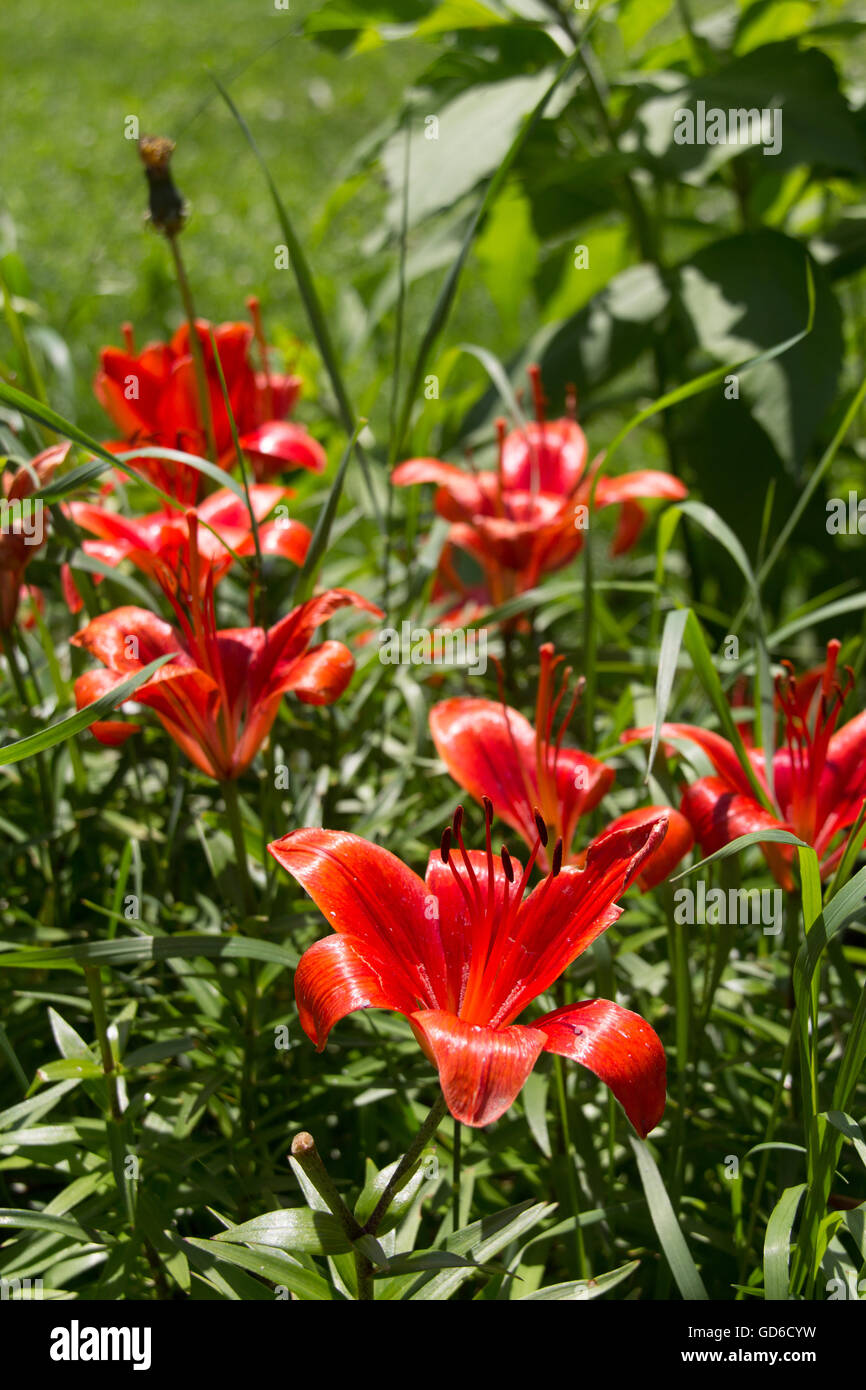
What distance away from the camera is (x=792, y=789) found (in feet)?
3.09

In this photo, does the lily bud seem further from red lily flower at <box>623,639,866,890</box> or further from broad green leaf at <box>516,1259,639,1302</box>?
broad green leaf at <box>516,1259,639,1302</box>

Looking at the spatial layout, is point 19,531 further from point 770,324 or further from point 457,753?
point 770,324

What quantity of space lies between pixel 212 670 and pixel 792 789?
0.44 meters

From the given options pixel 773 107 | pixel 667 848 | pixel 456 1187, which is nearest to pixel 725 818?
pixel 667 848

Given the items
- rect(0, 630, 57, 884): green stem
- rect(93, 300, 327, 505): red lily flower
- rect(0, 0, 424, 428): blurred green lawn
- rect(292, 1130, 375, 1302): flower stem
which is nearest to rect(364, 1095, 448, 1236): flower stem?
rect(292, 1130, 375, 1302): flower stem

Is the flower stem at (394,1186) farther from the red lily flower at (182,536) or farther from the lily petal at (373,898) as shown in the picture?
the red lily flower at (182,536)

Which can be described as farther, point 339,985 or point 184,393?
point 184,393

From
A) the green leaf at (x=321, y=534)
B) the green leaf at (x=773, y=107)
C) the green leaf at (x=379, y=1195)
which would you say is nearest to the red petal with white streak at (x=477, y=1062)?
the green leaf at (x=379, y=1195)

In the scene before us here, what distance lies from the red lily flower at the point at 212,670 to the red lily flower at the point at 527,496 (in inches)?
11.5

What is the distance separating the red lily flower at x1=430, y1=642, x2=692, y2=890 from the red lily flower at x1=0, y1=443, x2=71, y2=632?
358mm

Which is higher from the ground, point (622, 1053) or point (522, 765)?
point (522, 765)
